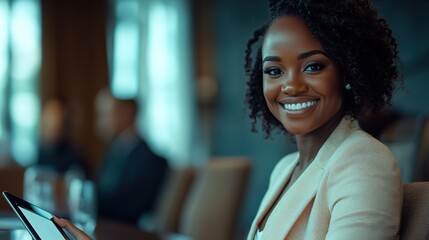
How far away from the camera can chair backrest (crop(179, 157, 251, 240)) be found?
312cm

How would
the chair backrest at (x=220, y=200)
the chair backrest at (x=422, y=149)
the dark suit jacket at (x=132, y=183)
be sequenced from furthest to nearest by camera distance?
the dark suit jacket at (x=132, y=183)
the chair backrest at (x=220, y=200)
the chair backrest at (x=422, y=149)

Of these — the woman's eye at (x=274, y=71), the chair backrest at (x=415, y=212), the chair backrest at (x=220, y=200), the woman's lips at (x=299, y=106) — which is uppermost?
the woman's eye at (x=274, y=71)

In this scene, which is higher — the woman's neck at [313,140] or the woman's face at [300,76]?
the woman's face at [300,76]

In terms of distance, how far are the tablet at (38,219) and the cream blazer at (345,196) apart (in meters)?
0.36

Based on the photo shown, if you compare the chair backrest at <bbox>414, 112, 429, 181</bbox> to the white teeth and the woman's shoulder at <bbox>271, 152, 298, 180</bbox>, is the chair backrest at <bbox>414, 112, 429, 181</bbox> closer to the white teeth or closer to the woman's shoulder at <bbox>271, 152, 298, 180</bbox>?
the woman's shoulder at <bbox>271, 152, 298, 180</bbox>

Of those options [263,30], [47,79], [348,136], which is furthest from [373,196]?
[47,79]

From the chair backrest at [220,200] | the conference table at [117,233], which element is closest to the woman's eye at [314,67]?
the conference table at [117,233]

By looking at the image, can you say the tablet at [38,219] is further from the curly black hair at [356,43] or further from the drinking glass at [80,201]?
the drinking glass at [80,201]

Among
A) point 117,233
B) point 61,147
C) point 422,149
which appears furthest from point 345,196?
point 61,147

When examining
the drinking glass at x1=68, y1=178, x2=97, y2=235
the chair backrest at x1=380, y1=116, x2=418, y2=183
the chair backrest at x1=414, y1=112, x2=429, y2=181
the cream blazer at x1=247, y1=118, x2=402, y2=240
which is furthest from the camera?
the drinking glass at x1=68, y1=178, x2=97, y2=235

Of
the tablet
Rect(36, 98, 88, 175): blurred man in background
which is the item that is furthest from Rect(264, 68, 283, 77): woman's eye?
Rect(36, 98, 88, 175): blurred man in background

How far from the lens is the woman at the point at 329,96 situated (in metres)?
1.18

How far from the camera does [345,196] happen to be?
1.16 metres

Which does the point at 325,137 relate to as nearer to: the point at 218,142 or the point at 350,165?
Answer: the point at 350,165
